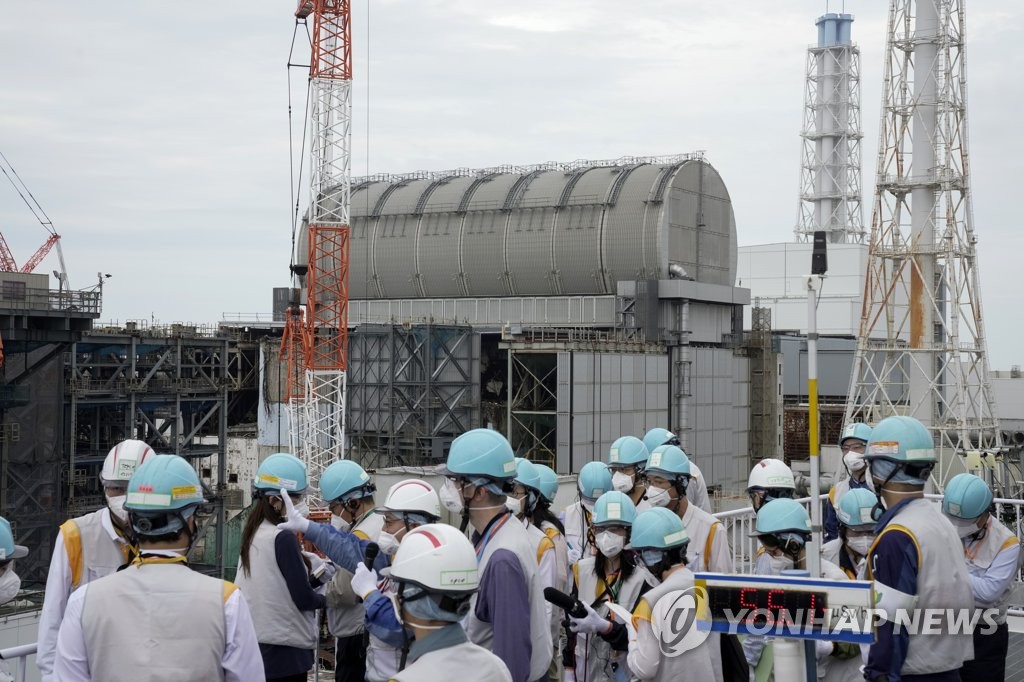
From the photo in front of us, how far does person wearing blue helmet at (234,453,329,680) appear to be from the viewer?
6.96 m

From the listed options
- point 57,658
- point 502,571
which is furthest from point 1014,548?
point 57,658

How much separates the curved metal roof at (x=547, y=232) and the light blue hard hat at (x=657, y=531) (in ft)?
148

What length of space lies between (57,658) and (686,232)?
4949 cm

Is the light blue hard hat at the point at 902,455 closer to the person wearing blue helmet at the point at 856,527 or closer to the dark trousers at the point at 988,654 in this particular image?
the person wearing blue helmet at the point at 856,527

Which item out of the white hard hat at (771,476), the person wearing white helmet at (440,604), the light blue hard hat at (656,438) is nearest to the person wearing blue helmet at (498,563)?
the person wearing white helmet at (440,604)

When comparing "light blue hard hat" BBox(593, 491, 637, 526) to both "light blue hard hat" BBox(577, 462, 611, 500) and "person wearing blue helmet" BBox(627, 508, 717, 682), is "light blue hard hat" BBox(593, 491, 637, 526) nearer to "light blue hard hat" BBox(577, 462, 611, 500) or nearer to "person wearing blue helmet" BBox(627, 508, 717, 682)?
"person wearing blue helmet" BBox(627, 508, 717, 682)

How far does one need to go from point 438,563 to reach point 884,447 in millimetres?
2802

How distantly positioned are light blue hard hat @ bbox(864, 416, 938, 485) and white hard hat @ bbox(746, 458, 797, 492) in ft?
10.7

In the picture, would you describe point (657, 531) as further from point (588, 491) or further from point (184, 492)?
point (588, 491)

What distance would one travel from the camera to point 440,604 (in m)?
4.54

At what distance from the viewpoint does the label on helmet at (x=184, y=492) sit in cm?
497

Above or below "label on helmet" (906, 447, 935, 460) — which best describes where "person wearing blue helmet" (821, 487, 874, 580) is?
below

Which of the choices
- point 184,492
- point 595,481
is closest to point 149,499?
point 184,492

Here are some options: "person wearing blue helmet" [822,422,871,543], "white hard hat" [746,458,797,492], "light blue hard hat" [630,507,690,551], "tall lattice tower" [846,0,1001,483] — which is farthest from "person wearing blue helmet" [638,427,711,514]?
"tall lattice tower" [846,0,1001,483]
